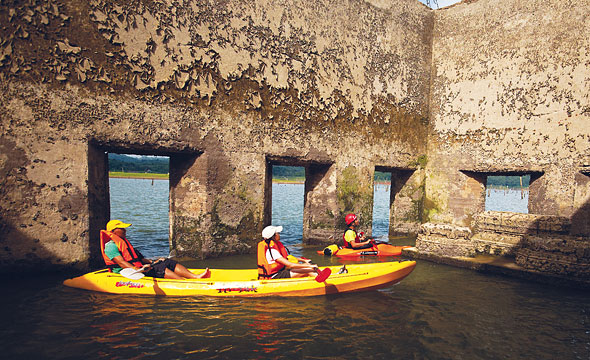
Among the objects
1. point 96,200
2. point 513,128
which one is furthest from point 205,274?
point 513,128

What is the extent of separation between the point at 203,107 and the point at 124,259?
11.9ft

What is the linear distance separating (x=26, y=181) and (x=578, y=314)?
9314 mm

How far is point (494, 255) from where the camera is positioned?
8.35 m

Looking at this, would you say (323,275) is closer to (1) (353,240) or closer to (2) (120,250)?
(1) (353,240)

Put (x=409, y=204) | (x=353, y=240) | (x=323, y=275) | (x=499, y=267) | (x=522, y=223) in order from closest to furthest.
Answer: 1. (x=323, y=275)
2. (x=499, y=267)
3. (x=522, y=223)
4. (x=353, y=240)
5. (x=409, y=204)

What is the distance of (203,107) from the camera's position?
7.79 meters

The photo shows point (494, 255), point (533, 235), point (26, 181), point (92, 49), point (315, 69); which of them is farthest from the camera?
point (315, 69)

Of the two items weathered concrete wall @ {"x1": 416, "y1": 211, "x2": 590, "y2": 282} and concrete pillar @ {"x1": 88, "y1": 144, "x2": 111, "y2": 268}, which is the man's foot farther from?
weathered concrete wall @ {"x1": 416, "y1": 211, "x2": 590, "y2": 282}

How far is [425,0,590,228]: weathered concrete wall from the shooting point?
8.91 meters

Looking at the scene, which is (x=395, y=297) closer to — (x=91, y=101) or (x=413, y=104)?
(x=91, y=101)

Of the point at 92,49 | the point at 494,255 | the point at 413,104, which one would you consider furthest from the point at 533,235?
the point at 92,49

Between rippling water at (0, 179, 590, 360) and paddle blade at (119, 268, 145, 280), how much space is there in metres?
0.39

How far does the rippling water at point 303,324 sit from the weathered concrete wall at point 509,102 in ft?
13.9

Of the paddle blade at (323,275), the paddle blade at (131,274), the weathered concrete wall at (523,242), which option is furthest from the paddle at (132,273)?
the weathered concrete wall at (523,242)
